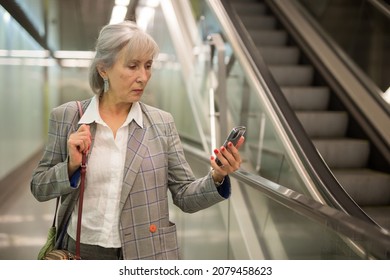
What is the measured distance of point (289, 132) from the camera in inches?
131

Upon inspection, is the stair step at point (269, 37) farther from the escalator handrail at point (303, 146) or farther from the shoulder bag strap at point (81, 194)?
the shoulder bag strap at point (81, 194)

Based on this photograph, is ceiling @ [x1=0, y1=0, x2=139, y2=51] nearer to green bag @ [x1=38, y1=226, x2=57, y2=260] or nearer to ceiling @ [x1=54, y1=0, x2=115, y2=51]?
ceiling @ [x1=54, y1=0, x2=115, y2=51]

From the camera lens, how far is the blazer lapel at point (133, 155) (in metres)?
1.68

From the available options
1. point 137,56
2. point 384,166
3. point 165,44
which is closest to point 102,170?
point 137,56

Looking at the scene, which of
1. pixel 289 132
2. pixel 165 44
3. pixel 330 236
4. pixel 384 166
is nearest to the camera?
pixel 330 236

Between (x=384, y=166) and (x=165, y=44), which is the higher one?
(x=165, y=44)

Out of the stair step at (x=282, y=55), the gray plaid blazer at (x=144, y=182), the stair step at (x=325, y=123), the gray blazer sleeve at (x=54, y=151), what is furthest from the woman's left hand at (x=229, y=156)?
the stair step at (x=282, y=55)

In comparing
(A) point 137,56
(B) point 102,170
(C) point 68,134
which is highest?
(A) point 137,56

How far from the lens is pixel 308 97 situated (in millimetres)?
4520

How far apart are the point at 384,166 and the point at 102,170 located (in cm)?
251

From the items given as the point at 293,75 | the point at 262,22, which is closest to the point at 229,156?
the point at 293,75

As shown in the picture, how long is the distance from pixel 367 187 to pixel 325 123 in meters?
0.91

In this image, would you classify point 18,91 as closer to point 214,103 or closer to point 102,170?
point 214,103

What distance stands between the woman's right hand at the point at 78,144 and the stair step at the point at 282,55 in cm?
389
